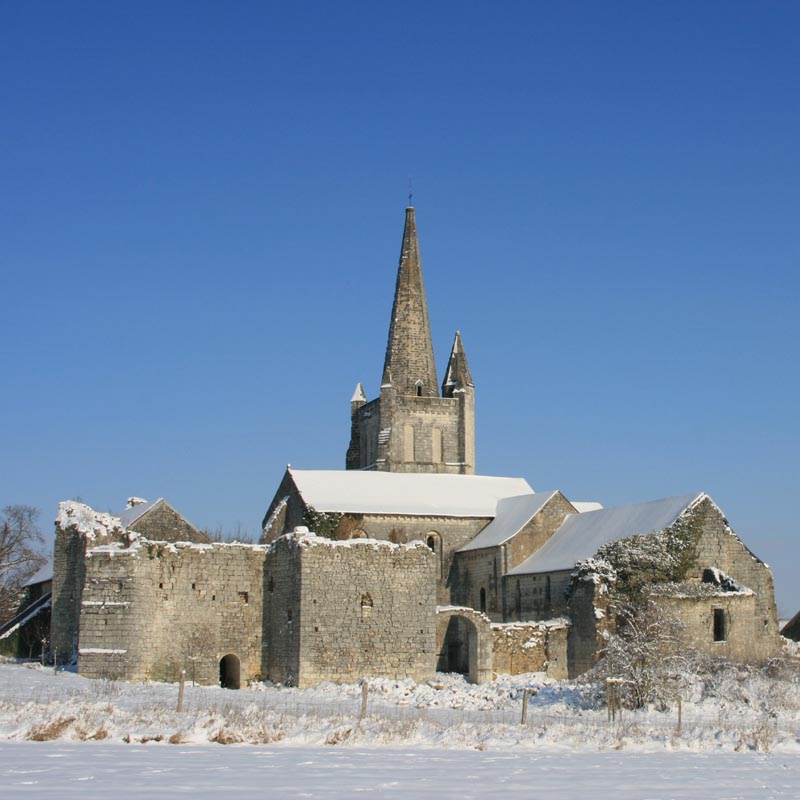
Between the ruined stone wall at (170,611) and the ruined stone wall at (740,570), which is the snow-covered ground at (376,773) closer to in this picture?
the ruined stone wall at (170,611)

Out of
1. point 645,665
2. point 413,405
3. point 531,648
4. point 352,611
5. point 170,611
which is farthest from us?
point 413,405

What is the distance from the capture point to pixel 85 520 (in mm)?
34219

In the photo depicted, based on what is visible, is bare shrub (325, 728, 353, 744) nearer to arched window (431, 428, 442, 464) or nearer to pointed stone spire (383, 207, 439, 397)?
arched window (431, 428, 442, 464)

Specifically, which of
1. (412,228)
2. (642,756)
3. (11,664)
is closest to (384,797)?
(642,756)

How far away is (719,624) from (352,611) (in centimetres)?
1283

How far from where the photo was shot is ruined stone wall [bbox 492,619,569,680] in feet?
120

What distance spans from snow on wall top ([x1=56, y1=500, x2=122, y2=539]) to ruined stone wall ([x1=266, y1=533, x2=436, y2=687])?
17.1 feet

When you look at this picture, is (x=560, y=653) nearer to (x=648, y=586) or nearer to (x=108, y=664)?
(x=648, y=586)

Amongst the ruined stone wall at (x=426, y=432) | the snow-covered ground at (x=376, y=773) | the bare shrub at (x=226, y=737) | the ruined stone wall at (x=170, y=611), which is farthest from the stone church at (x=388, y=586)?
the snow-covered ground at (x=376, y=773)

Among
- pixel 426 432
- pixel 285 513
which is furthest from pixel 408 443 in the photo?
pixel 285 513

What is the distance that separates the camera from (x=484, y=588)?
150ft

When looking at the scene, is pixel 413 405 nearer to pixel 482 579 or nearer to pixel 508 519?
pixel 508 519

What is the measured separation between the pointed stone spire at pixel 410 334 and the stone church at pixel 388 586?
13.4 m

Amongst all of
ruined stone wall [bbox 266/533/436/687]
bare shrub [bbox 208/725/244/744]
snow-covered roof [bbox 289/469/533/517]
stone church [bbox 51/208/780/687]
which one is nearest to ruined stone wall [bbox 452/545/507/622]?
stone church [bbox 51/208/780/687]
